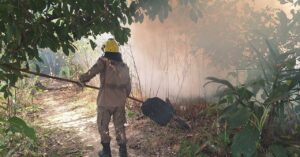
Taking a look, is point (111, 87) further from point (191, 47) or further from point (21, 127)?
point (21, 127)

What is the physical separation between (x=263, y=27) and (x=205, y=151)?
1.96 metres

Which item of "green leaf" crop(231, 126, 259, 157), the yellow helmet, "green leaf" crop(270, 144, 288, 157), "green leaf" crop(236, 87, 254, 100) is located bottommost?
"green leaf" crop(270, 144, 288, 157)

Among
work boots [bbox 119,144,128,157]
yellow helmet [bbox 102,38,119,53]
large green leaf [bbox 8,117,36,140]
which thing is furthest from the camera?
work boots [bbox 119,144,128,157]

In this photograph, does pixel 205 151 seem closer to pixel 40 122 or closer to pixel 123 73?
pixel 123 73

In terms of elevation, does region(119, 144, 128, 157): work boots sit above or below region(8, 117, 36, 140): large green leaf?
below

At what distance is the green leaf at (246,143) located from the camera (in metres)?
4.37

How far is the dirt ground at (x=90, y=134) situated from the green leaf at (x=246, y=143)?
5.02 feet

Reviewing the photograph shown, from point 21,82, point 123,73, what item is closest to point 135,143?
point 123,73

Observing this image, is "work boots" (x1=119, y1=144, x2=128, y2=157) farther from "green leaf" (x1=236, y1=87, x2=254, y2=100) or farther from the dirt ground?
"green leaf" (x1=236, y1=87, x2=254, y2=100)

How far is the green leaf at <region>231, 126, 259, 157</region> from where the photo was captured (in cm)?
437

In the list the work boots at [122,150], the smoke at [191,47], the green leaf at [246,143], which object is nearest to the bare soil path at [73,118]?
the work boots at [122,150]

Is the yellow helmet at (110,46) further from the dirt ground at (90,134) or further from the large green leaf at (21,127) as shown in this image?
the large green leaf at (21,127)

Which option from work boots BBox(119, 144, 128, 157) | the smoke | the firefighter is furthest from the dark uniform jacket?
the smoke

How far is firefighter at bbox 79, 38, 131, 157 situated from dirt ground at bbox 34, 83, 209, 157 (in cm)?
42
